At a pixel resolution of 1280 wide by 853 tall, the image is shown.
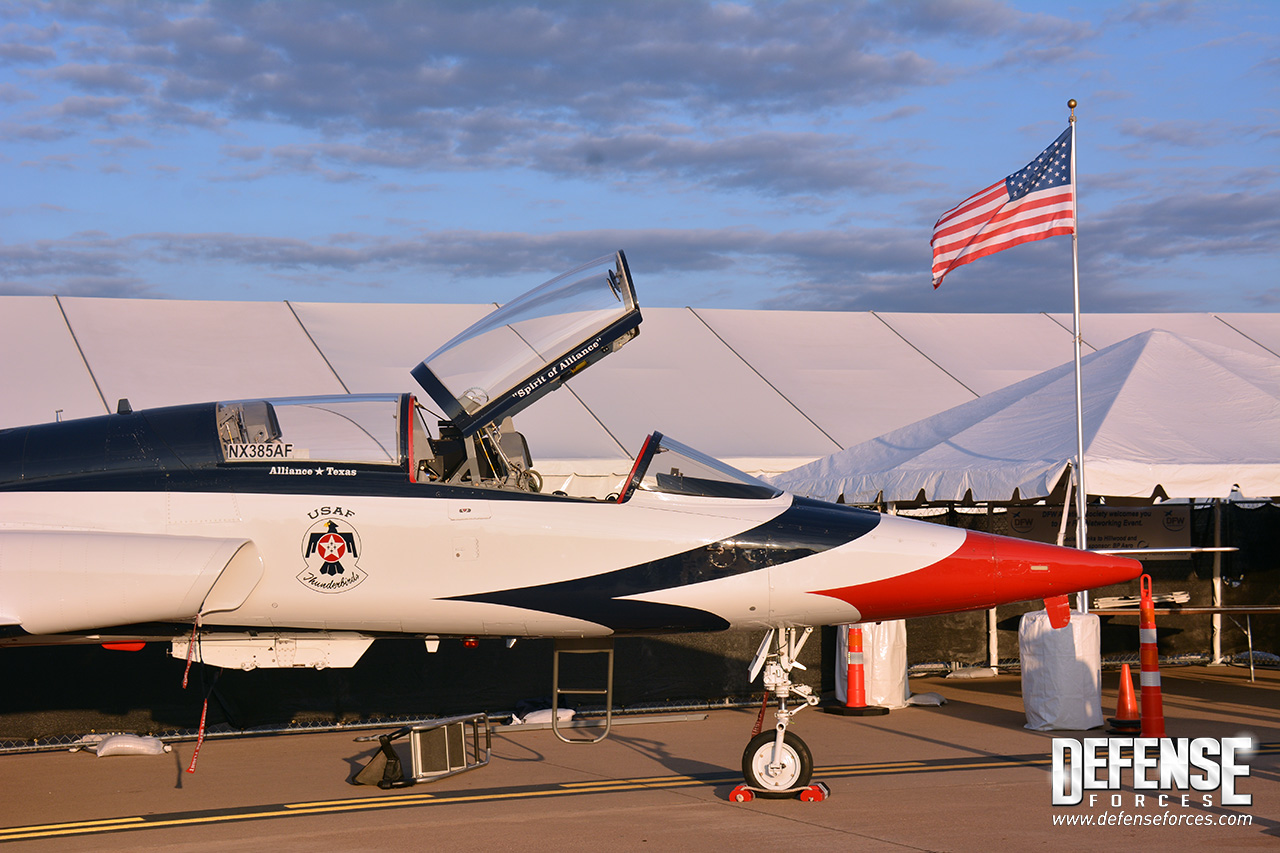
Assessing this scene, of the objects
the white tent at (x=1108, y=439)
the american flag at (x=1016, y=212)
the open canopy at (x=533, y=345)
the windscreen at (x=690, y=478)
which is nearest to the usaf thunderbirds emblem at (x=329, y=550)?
the open canopy at (x=533, y=345)

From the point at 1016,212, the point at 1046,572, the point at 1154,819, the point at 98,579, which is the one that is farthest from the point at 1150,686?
the point at 98,579

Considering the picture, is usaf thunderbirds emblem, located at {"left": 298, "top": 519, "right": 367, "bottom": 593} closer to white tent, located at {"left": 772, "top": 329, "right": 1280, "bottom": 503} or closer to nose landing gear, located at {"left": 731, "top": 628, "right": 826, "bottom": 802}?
nose landing gear, located at {"left": 731, "top": 628, "right": 826, "bottom": 802}

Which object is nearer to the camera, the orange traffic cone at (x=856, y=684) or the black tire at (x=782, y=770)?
the black tire at (x=782, y=770)

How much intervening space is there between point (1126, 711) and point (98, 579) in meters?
8.99

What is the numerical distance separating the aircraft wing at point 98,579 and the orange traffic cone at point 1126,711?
322 inches

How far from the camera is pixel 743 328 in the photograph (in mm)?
20094

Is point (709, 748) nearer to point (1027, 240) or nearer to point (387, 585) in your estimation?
point (387, 585)

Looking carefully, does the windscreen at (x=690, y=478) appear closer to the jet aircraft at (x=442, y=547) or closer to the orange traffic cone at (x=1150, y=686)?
the jet aircraft at (x=442, y=547)

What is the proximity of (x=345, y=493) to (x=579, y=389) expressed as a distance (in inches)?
393

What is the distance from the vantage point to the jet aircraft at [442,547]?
7.41m

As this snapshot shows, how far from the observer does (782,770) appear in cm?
776

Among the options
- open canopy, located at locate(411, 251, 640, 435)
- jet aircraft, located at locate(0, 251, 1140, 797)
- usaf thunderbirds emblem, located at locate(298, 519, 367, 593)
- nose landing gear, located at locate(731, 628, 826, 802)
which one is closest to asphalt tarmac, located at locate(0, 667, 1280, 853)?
nose landing gear, located at locate(731, 628, 826, 802)

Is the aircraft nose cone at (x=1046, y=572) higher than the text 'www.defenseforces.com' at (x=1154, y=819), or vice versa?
the aircraft nose cone at (x=1046, y=572)

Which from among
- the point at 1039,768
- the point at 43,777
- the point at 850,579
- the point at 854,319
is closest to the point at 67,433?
the point at 43,777
